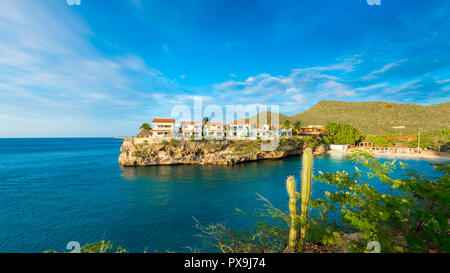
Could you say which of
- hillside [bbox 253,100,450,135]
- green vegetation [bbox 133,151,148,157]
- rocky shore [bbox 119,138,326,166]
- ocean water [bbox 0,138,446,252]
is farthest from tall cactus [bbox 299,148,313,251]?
hillside [bbox 253,100,450,135]

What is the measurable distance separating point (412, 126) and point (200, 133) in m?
99.2

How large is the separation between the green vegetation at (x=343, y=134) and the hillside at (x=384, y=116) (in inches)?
783

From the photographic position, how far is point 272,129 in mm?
62188

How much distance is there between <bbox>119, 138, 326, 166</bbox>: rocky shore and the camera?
136 feet

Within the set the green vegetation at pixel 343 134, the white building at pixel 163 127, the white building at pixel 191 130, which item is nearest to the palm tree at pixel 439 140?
the green vegetation at pixel 343 134

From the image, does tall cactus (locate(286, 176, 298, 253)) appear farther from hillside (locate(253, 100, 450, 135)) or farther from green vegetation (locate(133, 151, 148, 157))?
hillside (locate(253, 100, 450, 135))

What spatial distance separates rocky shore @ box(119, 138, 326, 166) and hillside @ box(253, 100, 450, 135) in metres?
66.8

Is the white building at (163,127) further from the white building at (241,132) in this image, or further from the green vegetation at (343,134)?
the green vegetation at (343,134)

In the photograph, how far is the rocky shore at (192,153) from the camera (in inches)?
1629

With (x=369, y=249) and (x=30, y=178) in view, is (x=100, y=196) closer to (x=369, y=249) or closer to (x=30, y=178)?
(x=30, y=178)

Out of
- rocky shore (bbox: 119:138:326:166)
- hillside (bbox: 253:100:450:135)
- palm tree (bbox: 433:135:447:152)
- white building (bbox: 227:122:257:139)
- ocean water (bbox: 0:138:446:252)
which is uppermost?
hillside (bbox: 253:100:450:135)

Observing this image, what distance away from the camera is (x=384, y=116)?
90.6 metres

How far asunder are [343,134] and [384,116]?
1872 inches
